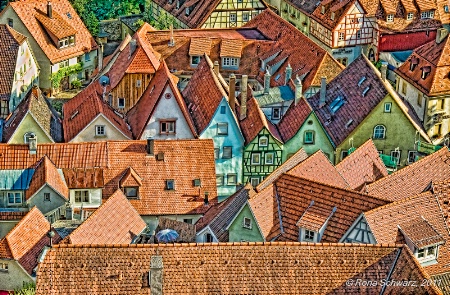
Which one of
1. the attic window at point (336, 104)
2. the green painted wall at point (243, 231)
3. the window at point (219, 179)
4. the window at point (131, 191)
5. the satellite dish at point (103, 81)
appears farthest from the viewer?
the satellite dish at point (103, 81)

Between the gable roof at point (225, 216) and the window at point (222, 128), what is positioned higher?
the window at point (222, 128)

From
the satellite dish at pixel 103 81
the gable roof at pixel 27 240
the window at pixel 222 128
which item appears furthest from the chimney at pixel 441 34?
the gable roof at pixel 27 240

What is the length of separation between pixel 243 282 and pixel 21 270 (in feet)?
79.2

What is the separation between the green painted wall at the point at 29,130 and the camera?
3568 inches

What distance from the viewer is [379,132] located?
94.1 m

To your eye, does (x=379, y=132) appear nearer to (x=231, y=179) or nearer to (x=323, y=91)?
(x=323, y=91)

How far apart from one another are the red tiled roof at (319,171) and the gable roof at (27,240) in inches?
673

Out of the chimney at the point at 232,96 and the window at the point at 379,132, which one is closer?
the chimney at the point at 232,96

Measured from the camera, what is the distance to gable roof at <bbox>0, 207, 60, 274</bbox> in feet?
246

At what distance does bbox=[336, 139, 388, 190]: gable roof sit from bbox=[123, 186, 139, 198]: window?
15.6m

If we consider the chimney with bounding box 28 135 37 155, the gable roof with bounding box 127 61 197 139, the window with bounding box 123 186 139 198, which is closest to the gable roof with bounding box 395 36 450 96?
the gable roof with bounding box 127 61 197 139

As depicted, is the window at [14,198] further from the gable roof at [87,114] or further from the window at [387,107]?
the window at [387,107]

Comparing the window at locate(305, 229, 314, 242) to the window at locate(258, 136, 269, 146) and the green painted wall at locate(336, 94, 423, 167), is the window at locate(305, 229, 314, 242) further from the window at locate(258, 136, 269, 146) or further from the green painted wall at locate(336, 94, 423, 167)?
the green painted wall at locate(336, 94, 423, 167)

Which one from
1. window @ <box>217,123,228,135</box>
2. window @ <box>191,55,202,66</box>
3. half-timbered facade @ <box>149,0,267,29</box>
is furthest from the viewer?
half-timbered facade @ <box>149,0,267,29</box>
